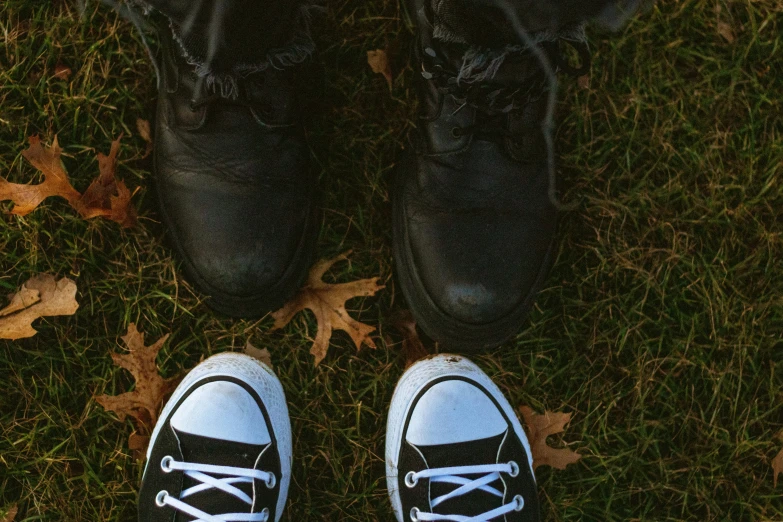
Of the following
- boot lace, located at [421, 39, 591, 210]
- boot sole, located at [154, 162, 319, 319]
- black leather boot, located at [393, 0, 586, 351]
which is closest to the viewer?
boot lace, located at [421, 39, 591, 210]

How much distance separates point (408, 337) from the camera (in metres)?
1.88

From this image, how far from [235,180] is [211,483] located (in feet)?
3.05

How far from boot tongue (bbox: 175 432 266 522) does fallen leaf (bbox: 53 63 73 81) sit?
1.22 metres

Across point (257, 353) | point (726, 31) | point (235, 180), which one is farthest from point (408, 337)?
point (726, 31)

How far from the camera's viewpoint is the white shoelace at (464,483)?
1.75 metres

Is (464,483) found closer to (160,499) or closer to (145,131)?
(160,499)

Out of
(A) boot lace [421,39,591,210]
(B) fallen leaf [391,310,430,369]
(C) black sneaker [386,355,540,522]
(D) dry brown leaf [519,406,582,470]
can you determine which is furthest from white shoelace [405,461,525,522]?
(A) boot lace [421,39,591,210]

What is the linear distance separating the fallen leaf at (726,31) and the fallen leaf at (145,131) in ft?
6.56

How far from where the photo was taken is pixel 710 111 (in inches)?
77.4

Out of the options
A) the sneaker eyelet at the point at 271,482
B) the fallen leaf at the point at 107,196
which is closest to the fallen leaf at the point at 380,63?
the fallen leaf at the point at 107,196

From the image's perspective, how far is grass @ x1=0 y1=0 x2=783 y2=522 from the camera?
183 cm

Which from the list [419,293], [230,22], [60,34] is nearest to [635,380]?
[419,293]

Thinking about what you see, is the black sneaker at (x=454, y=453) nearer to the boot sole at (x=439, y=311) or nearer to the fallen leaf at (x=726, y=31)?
the boot sole at (x=439, y=311)

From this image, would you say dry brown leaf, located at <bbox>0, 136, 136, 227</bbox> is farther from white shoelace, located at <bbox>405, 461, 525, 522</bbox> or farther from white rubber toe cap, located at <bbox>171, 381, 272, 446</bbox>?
white shoelace, located at <bbox>405, 461, 525, 522</bbox>
